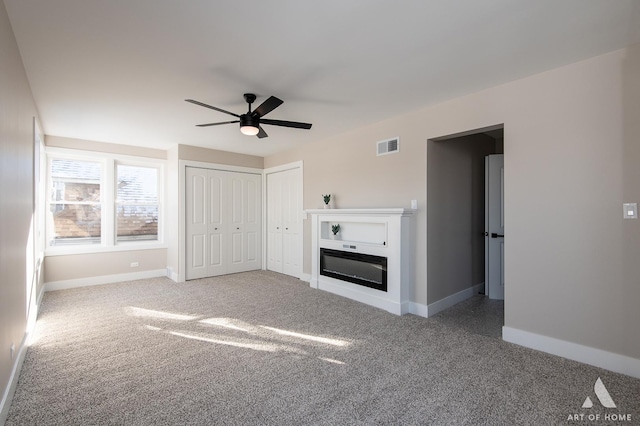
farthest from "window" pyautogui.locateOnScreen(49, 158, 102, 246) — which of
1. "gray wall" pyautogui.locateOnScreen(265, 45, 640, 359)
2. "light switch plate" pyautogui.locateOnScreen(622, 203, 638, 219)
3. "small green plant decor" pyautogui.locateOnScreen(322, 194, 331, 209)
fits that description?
"light switch plate" pyautogui.locateOnScreen(622, 203, 638, 219)

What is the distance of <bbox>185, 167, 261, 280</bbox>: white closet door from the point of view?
5.64 meters

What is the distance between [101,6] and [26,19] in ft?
2.01

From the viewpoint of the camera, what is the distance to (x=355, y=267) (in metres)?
4.34

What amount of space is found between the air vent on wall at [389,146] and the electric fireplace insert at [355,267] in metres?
1.43

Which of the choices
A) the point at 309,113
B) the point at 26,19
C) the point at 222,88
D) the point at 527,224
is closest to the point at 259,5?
the point at 222,88

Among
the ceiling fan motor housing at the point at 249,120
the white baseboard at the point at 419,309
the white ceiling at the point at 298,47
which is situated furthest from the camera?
the white baseboard at the point at 419,309

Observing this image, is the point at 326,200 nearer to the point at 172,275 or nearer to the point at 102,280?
the point at 172,275

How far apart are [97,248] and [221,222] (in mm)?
2120

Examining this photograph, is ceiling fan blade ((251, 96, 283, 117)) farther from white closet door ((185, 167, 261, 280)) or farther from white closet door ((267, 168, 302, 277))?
white closet door ((185, 167, 261, 280))

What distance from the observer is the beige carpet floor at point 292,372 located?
6.23 feet

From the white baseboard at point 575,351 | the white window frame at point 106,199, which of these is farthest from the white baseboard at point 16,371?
the white baseboard at point 575,351

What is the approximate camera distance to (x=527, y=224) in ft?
9.39

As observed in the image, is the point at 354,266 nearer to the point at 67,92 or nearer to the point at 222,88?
the point at 222,88

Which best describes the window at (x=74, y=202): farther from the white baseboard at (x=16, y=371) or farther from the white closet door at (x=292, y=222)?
the white closet door at (x=292, y=222)
